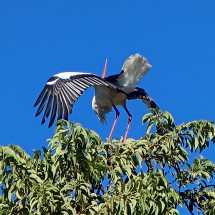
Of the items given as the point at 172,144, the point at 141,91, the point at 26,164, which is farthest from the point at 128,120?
the point at 26,164

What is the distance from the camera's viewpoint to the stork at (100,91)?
26.7 ft

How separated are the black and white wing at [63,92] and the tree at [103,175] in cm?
130

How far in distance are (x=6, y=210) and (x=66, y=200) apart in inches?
18.4

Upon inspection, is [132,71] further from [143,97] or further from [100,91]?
[100,91]

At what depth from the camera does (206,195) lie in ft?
22.6

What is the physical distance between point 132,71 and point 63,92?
5.41 feet

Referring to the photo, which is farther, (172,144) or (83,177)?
(172,144)

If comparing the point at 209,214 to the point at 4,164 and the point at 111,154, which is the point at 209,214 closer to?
the point at 111,154

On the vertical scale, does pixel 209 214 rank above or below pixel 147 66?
below

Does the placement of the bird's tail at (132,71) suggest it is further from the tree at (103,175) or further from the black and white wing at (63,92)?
the tree at (103,175)

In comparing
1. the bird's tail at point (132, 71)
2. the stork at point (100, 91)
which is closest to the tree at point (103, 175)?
the stork at point (100, 91)

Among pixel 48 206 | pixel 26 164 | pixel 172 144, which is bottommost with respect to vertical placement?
pixel 48 206

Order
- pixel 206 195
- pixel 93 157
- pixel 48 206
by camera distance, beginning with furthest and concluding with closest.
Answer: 1. pixel 206 195
2. pixel 93 157
3. pixel 48 206

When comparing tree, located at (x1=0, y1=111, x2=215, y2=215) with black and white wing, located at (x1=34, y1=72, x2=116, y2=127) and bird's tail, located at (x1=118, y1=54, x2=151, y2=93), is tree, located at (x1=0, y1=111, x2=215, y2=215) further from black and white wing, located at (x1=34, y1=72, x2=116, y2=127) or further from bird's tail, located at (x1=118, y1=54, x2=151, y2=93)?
bird's tail, located at (x1=118, y1=54, x2=151, y2=93)
